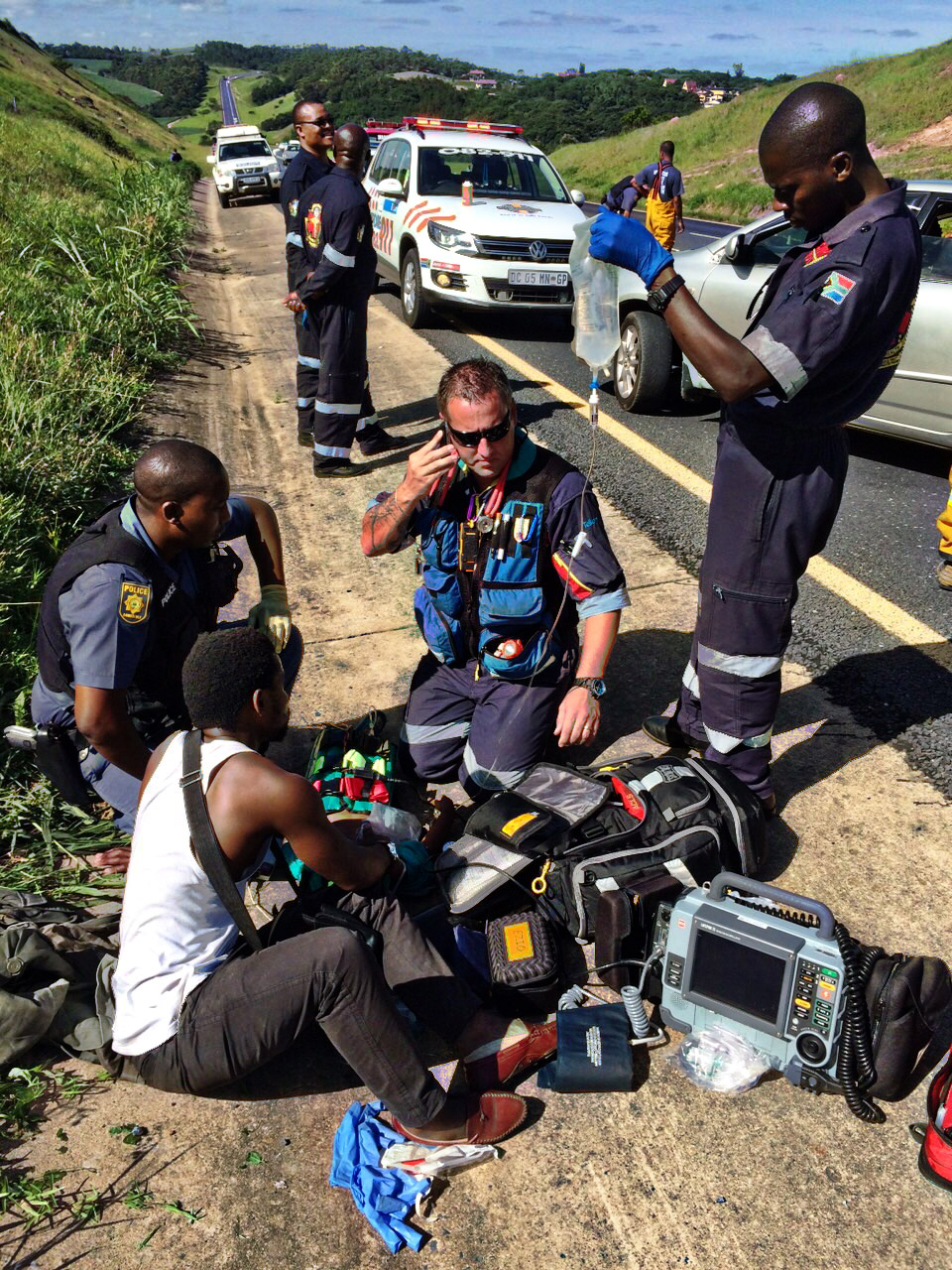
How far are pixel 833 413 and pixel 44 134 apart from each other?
27.5 metres

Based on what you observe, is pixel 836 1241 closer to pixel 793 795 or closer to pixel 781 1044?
pixel 781 1044

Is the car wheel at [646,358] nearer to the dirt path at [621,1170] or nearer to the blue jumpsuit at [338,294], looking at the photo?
the blue jumpsuit at [338,294]

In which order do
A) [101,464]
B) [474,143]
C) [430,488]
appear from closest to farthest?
[430,488] → [101,464] → [474,143]

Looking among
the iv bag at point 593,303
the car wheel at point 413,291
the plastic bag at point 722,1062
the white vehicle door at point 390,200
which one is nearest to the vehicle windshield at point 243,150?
the white vehicle door at point 390,200

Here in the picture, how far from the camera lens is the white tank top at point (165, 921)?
226 centimetres

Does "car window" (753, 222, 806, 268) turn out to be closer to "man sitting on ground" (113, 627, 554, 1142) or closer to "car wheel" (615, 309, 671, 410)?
"car wheel" (615, 309, 671, 410)

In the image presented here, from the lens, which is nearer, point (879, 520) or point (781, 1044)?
point (781, 1044)

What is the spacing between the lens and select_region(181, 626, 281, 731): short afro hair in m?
2.32

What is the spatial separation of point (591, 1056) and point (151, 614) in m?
1.76

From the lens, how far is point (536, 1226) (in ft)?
7.14

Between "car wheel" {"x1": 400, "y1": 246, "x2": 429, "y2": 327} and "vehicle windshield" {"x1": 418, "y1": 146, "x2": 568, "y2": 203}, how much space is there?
0.83 metres

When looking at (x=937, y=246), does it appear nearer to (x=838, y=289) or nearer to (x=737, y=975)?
(x=838, y=289)

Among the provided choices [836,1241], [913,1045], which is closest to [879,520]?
[913,1045]

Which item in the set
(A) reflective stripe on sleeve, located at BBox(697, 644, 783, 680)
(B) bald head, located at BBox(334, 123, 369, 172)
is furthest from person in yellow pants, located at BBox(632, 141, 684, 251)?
(A) reflective stripe on sleeve, located at BBox(697, 644, 783, 680)
